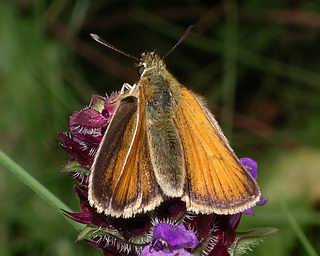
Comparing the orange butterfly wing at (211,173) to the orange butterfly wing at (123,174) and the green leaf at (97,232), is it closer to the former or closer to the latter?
the orange butterfly wing at (123,174)

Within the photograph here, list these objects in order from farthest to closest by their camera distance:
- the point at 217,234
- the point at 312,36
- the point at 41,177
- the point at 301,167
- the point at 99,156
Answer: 1. the point at 312,36
2. the point at 301,167
3. the point at 41,177
4. the point at 217,234
5. the point at 99,156

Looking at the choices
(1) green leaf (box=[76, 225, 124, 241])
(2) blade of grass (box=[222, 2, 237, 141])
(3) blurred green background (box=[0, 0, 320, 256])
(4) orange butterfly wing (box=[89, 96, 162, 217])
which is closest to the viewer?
(4) orange butterfly wing (box=[89, 96, 162, 217])

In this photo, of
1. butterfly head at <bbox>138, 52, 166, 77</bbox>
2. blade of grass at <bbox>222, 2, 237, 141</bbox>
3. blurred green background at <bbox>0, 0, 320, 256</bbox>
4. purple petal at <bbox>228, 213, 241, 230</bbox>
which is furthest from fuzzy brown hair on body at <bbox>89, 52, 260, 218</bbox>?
blade of grass at <bbox>222, 2, 237, 141</bbox>

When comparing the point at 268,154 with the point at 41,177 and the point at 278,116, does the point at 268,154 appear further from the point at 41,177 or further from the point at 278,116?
the point at 41,177

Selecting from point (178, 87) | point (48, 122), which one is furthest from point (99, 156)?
point (48, 122)

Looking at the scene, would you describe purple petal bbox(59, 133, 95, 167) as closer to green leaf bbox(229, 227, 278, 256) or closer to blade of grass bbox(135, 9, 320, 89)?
green leaf bbox(229, 227, 278, 256)

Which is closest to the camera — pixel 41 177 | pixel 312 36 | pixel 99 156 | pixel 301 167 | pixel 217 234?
pixel 99 156

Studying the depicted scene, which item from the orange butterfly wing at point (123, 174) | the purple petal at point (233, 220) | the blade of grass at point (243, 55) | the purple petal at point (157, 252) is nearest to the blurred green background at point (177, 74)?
the blade of grass at point (243, 55)
